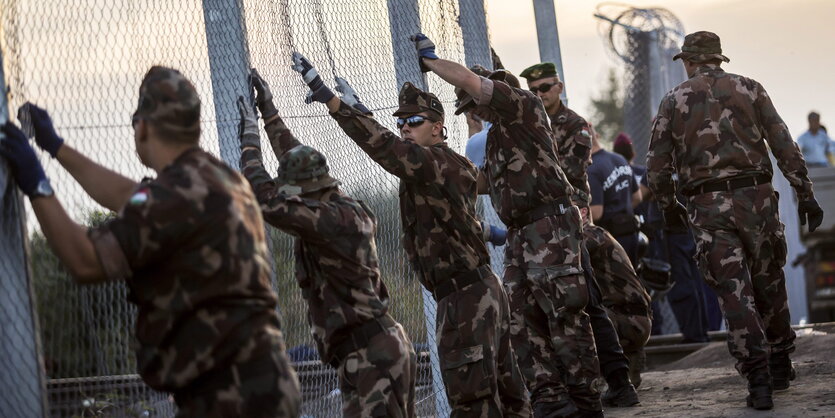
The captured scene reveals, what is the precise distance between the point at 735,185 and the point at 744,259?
17.0 inches

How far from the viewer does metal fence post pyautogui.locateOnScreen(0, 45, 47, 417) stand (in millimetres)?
4453

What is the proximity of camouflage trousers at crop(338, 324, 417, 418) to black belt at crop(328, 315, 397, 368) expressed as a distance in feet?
0.05

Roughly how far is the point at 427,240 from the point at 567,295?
122 centimetres

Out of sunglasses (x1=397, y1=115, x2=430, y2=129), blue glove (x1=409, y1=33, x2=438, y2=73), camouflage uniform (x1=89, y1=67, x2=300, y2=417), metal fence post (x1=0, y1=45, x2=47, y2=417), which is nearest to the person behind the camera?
camouflage uniform (x1=89, y1=67, x2=300, y2=417)

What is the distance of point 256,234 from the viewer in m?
4.20

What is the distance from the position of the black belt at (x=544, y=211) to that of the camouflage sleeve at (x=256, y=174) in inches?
81.2

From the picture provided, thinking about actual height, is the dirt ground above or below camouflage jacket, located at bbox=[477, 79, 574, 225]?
below

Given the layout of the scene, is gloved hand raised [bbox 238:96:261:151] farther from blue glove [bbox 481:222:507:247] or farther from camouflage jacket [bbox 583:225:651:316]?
camouflage jacket [bbox 583:225:651:316]

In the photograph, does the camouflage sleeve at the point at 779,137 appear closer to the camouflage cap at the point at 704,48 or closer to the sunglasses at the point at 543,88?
the camouflage cap at the point at 704,48

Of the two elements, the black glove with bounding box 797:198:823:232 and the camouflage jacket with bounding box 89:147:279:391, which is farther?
the black glove with bounding box 797:198:823:232

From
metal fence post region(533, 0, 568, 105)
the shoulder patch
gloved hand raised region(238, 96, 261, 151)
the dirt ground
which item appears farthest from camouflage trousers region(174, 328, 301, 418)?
metal fence post region(533, 0, 568, 105)

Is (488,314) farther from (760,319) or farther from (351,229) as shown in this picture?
(760,319)

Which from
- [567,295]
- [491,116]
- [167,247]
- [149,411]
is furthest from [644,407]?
[167,247]

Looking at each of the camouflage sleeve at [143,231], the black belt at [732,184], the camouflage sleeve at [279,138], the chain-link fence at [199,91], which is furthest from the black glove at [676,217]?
the camouflage sleeve at [143,231]
